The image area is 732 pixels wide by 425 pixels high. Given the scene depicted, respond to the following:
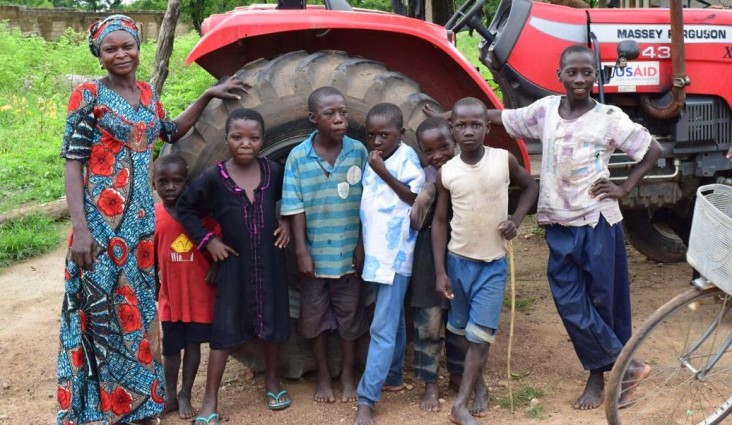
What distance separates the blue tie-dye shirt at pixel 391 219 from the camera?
3387 millimetres

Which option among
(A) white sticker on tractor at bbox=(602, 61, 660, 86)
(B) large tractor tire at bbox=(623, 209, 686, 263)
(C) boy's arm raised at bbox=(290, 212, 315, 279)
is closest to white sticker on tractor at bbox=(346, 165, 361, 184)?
(C) boy's arm raised at bbox=(290, 212, 315, 279)

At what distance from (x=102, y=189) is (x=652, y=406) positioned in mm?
2437

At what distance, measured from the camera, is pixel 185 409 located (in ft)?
11.7

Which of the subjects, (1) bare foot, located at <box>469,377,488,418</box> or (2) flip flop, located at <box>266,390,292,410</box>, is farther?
(2) flip flop, located at <box>266,390,292,410</box>

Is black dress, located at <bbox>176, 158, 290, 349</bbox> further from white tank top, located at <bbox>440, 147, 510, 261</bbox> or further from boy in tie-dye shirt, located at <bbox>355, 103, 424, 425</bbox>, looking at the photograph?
white tank top, located at <bbox>440, 147, 510, 261</bbox>

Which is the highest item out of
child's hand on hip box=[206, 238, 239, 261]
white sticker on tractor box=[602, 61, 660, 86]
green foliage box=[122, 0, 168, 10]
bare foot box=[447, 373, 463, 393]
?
green foliage box=[122, 0, 168, 10]

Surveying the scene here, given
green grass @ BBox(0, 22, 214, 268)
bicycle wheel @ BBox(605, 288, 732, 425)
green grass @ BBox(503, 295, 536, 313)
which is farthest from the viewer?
green grass @ BBox(0, 22, 214, 268)

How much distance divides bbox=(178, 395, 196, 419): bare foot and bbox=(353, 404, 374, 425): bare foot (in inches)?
28.8

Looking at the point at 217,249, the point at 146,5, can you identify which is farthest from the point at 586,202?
the point at 146,5

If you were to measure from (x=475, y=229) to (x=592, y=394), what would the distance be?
92 cm

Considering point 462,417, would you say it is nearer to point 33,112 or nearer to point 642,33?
point 642,33

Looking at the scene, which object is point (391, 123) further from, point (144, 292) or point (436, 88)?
point (144, 292)

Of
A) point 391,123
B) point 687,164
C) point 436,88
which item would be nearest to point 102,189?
point 391,123

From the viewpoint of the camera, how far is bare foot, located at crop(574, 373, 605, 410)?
352 cm
